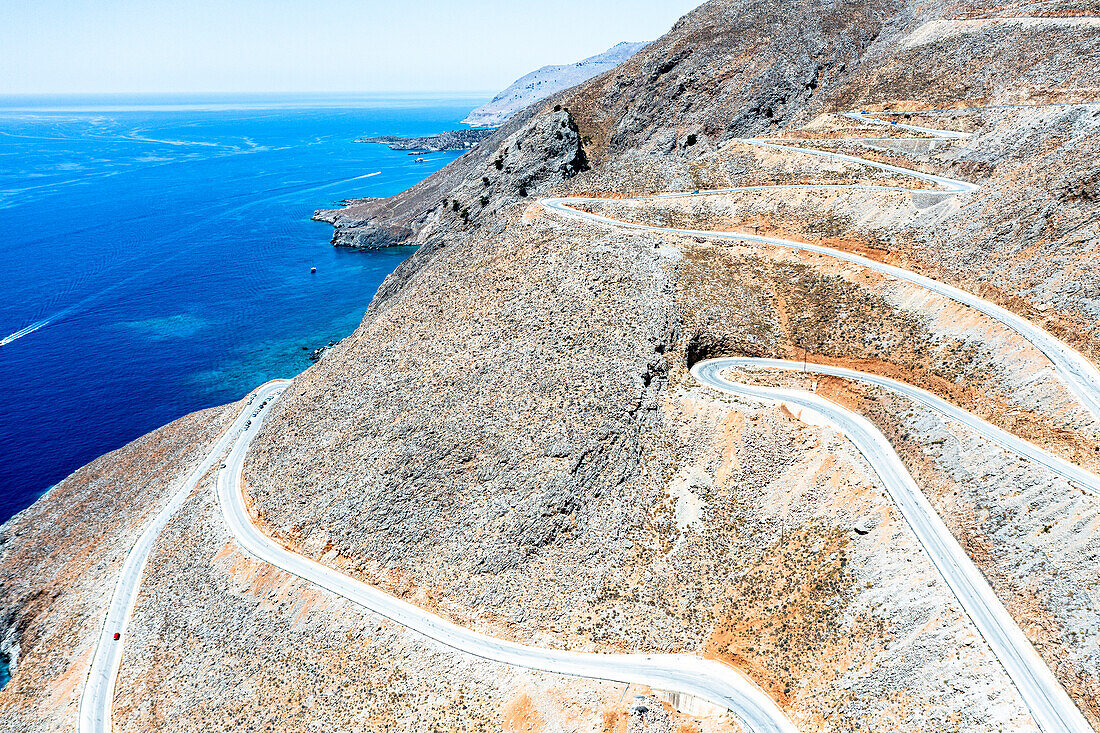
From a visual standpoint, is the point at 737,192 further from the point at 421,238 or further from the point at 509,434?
the point at 421,238

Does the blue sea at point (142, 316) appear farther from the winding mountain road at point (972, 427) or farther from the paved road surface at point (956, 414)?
the winding mountain road at point (972, 427)

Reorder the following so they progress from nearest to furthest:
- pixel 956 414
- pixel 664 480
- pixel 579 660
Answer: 1. pixel 579 660
2. pixel 956 414
3. pixel 664 480

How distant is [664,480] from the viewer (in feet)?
139

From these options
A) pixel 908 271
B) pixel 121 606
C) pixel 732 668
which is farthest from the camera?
pixel 121 606

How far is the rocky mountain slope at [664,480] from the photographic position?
30.8 m

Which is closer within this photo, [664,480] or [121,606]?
[664,480]

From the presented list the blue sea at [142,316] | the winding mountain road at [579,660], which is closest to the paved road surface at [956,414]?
the winding mountain road at [579,660]

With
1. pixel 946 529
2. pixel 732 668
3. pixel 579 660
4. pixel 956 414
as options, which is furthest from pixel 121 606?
pixel 956 414

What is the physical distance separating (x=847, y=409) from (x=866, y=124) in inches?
2030

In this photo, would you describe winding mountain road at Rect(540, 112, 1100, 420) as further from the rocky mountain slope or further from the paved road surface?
the paved road surface

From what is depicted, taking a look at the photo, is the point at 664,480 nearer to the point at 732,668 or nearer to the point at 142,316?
the point at 732,668

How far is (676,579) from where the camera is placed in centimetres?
3725

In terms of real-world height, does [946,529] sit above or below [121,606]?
above

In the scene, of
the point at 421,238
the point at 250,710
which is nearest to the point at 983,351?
the point at 250,710
